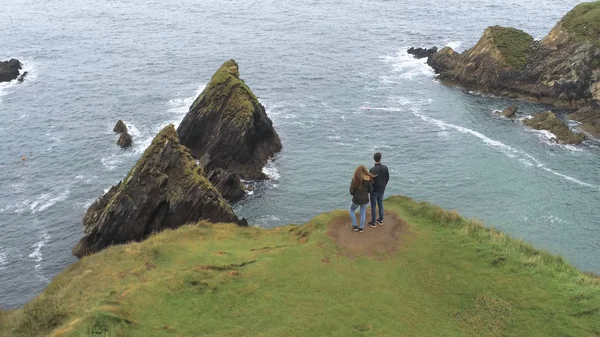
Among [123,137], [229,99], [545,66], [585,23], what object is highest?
[585,23]

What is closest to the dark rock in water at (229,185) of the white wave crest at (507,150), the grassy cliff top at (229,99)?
the grassy cliff top at (229,99)

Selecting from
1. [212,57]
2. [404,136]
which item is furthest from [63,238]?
[212,57]

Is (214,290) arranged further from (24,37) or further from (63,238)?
(24,37)

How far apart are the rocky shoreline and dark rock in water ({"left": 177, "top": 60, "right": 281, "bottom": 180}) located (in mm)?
38875

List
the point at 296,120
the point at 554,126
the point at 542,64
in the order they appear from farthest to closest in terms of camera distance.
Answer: the point at 542,64
the point at 296,120
the point at 554,126

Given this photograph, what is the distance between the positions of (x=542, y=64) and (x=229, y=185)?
180 ft

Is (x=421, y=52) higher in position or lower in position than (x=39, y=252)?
higher

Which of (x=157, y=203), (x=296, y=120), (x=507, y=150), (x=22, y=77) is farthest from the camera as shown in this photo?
(x=22, y=77)

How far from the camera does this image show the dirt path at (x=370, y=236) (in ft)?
79.6

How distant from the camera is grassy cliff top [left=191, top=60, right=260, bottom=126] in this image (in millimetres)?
60000

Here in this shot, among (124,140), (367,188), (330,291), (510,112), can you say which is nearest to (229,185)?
(124,140)

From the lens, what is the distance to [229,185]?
5312 cm

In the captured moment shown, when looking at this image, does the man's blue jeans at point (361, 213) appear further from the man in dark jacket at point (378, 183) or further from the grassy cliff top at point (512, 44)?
the grassy cliff top at point (512, 44)

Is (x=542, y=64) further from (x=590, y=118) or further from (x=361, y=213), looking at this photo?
(x=361, y=213)
